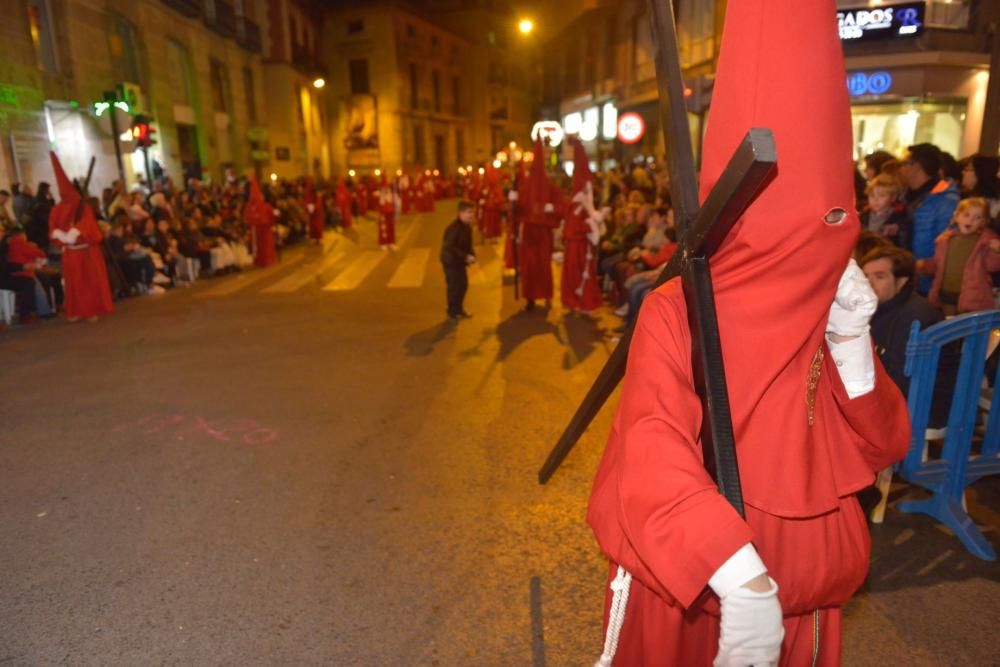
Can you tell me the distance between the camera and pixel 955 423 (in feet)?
12.3

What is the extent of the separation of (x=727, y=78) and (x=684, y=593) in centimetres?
105

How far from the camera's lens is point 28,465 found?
5.12 metres

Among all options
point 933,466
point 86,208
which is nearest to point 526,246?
point 86,208

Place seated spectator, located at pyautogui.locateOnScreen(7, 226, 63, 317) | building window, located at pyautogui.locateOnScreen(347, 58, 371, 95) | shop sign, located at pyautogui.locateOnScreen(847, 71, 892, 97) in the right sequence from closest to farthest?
seated spectator, located at pyautogui.locateOnScreen(7, 226, 63, 317), shop sign, located at pyautogui.locateOnScreen(847, 71, 892, 97), building window, located at pyautogui.locateOnScreen(347, 58, 371, 95)

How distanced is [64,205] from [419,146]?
4437cm

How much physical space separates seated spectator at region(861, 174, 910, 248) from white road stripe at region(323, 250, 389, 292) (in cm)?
875

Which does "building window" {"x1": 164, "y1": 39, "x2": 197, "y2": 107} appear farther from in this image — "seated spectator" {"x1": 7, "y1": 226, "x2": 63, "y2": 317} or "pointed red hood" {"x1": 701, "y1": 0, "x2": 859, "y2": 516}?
"pointed red hood" {"x1": 701, "y1": 0, "x2": 859, "y2": 516}

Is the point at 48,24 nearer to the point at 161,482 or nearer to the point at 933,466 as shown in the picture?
the point at 161,482

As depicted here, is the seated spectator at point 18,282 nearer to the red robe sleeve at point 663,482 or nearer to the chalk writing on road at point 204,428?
the chalk writing on road at point 204,428

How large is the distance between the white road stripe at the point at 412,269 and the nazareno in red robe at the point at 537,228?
9.91 ft

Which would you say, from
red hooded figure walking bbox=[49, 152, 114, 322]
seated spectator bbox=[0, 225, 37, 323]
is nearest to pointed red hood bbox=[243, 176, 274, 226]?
red hooded figure walking bbox=[49, 152, 114, 322]

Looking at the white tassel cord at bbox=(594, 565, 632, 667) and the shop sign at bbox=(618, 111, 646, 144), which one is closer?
the white tassel cord at bbox=(594, 565, 632, 667)

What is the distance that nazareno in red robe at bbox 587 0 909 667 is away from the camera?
1355mm

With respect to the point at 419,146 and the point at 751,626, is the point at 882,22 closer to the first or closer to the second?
the point at 751,626
